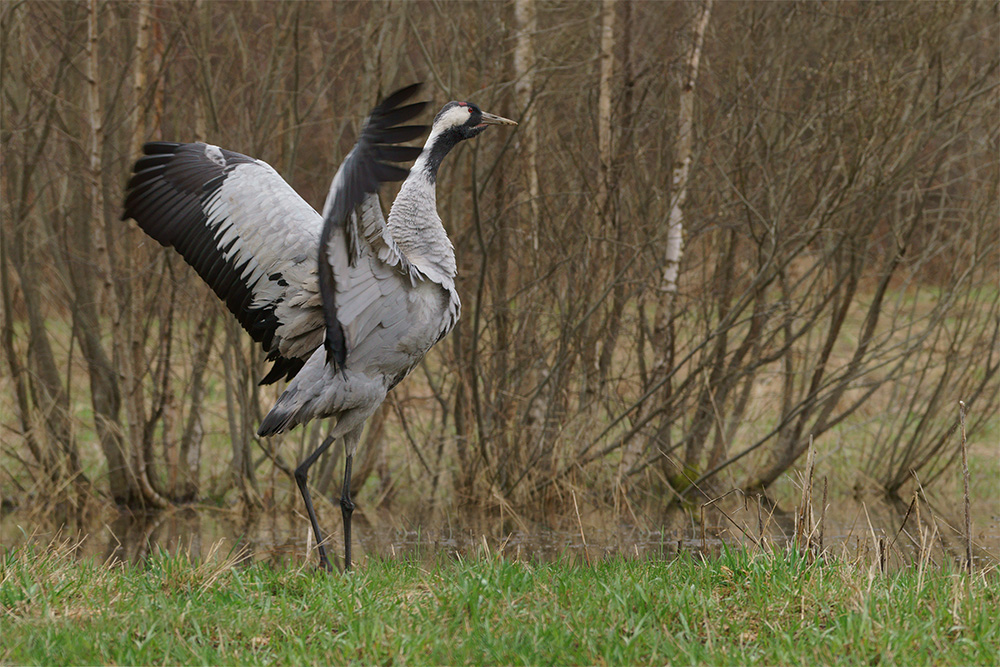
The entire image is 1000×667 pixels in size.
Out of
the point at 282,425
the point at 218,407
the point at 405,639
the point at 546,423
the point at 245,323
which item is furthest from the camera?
the point at 218,407

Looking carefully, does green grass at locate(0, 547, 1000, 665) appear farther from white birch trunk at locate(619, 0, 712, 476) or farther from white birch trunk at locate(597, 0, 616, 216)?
white birch trunk at locate(597, 0, 616, 216)

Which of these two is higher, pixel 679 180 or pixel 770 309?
pixel 679 180

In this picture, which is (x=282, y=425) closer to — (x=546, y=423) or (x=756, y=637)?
(x=756, y=637)

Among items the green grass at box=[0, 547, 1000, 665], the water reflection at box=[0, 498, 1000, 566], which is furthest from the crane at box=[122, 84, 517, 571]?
the water reflection at box=[0, 498, 1000, 566]

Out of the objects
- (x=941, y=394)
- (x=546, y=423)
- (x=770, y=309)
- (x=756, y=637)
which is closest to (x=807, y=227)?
(x=770, y=309)

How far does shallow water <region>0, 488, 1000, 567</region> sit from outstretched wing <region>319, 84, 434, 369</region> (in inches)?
91.4

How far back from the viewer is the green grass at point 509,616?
3.26 meters

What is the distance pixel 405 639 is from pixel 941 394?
23.4ft

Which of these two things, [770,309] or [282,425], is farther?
[770,309]

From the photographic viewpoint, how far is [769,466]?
947 centimetres

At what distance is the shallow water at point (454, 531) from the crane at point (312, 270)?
76.1 inches

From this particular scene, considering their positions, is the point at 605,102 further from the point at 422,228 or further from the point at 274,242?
the point at 274,242

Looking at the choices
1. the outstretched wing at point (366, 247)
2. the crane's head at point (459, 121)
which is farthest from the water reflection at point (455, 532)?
the crane's head at point (459, 121)

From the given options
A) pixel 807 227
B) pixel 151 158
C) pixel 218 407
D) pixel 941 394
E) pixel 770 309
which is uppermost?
pixel 151 158
